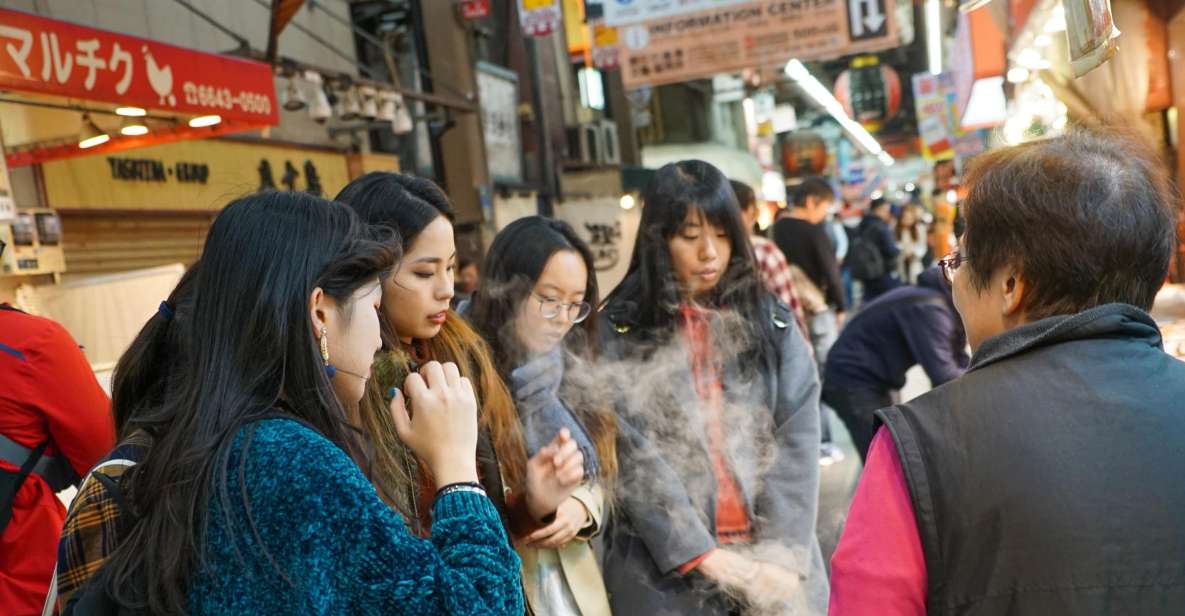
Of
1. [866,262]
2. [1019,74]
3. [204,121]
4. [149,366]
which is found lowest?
[866,262]

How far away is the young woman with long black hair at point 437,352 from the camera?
7.52ft

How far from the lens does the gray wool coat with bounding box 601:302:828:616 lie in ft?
9.55

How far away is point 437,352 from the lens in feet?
8.20

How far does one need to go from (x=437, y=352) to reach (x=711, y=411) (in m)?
1.05

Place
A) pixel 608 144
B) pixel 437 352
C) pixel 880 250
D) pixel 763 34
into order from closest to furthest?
pixel 437 352 < pixel 763 34 < pixel 880 250 < pixel 608 144

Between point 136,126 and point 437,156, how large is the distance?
6437 millimetres

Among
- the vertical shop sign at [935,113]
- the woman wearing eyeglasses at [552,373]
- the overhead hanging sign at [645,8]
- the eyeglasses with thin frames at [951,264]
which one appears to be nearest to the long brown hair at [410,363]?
the woman wearing eyeglasses at [552,373]

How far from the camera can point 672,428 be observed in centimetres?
319

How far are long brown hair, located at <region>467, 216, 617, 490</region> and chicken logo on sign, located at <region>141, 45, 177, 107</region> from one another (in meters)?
3.72

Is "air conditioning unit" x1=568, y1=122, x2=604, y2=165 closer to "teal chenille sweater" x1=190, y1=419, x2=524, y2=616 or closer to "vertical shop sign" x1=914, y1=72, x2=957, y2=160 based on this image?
"vertical shop sign" x1=914, y1=72, x2=957, y2=160

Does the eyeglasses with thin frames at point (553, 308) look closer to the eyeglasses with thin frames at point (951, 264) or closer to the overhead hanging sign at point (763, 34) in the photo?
the eyeglasses with thin frames at point (951, 264)

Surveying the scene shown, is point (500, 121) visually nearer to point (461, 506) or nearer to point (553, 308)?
point (553, 308)

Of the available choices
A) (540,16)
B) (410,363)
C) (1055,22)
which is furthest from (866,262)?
(410,363)

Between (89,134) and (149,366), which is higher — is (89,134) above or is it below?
above
